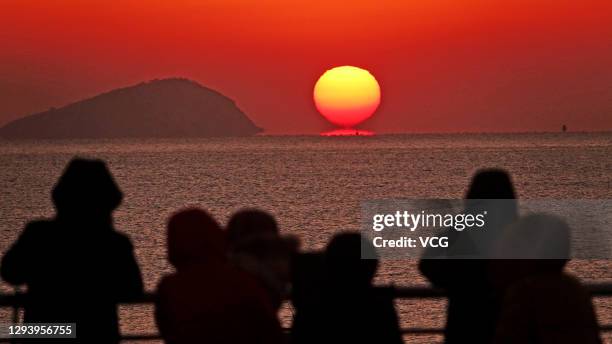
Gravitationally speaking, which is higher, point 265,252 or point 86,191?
point 86,191

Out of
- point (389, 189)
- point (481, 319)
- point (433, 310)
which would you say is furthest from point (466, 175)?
point (481, 319)

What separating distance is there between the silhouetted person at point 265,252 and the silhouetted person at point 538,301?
0.73 meters

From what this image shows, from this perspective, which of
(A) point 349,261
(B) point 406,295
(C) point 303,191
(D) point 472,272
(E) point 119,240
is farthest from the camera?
(C) point 303,191

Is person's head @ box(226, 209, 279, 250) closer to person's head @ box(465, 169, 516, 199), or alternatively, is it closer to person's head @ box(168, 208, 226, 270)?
person's head @ box(168, 208, 226, 270)

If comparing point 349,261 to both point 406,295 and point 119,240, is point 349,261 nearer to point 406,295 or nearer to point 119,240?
point 406,295

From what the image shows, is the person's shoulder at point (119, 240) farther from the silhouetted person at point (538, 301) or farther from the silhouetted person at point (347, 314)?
the silhouetted person at point (538, 301)

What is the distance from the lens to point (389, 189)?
84.5 meters

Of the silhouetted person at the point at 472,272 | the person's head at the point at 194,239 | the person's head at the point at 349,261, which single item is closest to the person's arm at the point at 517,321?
the person's head at the point at 349,261

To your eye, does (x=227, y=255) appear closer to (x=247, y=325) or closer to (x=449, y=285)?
(x=247, y=325)

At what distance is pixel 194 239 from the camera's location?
3.50 m

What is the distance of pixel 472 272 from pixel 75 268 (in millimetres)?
1657

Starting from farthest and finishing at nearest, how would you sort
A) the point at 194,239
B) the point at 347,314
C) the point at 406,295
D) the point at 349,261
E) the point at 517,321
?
the point at 406,295 → the point at 347,314 → the point at 349,261 → the point at 517,321 → the point at 194,239

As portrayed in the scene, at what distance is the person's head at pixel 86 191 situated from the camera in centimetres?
432

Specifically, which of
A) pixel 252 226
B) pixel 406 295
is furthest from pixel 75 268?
pixel 406 295
